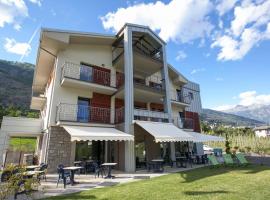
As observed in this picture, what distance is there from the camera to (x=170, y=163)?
68.3 ft

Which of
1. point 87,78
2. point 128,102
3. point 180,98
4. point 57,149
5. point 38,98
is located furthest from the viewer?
point 180,98

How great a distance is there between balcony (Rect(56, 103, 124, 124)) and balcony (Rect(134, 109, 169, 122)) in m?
1.75

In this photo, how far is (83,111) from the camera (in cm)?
2003

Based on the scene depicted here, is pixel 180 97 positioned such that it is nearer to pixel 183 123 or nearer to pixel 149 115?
pixel 183 123

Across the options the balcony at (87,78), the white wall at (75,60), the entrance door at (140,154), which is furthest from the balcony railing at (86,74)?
the entrance door at (140,154)

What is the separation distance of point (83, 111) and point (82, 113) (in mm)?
231

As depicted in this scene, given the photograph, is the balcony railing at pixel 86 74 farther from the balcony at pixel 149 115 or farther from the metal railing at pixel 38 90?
the metal railing at pixel 38 90

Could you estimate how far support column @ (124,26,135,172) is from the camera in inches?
708

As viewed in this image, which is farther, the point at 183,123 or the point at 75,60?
the point at 183,123

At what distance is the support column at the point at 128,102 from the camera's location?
59.0 ft

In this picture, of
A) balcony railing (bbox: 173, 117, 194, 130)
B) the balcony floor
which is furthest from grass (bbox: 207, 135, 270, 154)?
the balcony floor

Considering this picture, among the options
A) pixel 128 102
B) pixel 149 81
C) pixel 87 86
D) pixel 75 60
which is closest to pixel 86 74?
pixel 75 60

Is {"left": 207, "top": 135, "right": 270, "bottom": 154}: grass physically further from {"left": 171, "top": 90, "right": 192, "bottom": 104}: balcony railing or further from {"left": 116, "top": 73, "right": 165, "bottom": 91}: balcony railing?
{"left": 116, "top": 73, "right": 165, "bottom": 91}: balcony railing

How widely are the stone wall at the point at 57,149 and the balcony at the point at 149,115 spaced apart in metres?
6.91
